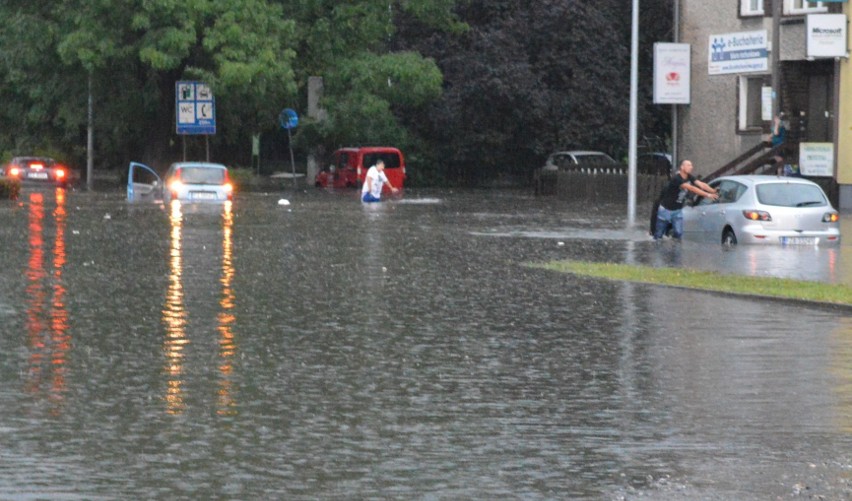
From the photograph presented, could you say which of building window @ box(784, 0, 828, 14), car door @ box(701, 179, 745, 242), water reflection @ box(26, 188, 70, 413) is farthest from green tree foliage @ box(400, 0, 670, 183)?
water reflection @ box(26, 188, 70, 413)

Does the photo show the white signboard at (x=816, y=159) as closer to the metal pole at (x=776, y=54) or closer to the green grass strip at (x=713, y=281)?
the metal pole at (x=776, y=54)

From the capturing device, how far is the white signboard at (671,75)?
46.7 meters

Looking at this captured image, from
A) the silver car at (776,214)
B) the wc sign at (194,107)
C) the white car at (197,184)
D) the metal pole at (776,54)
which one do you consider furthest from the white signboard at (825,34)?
the wc sign at (194,107)

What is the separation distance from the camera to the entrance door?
47812 millimetres

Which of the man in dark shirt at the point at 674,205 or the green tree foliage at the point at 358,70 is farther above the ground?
the green tree foliage at the point at 358,70

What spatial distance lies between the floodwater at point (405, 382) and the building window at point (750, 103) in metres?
24.3

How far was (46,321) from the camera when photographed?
17047 millimetres

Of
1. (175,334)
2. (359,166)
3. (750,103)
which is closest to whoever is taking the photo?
(175,334)

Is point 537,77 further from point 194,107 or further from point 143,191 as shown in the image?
point 143,191

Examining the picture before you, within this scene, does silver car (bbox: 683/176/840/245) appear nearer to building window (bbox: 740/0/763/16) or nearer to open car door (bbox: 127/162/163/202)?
building window (bbox: 740/0/763/16)

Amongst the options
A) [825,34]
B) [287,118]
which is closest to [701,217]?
[825,34]

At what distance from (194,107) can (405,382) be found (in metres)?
48.7

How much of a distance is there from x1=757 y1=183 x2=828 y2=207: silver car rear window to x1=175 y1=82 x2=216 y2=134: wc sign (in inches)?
1306

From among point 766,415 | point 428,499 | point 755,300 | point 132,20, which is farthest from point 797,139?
point 428,499
